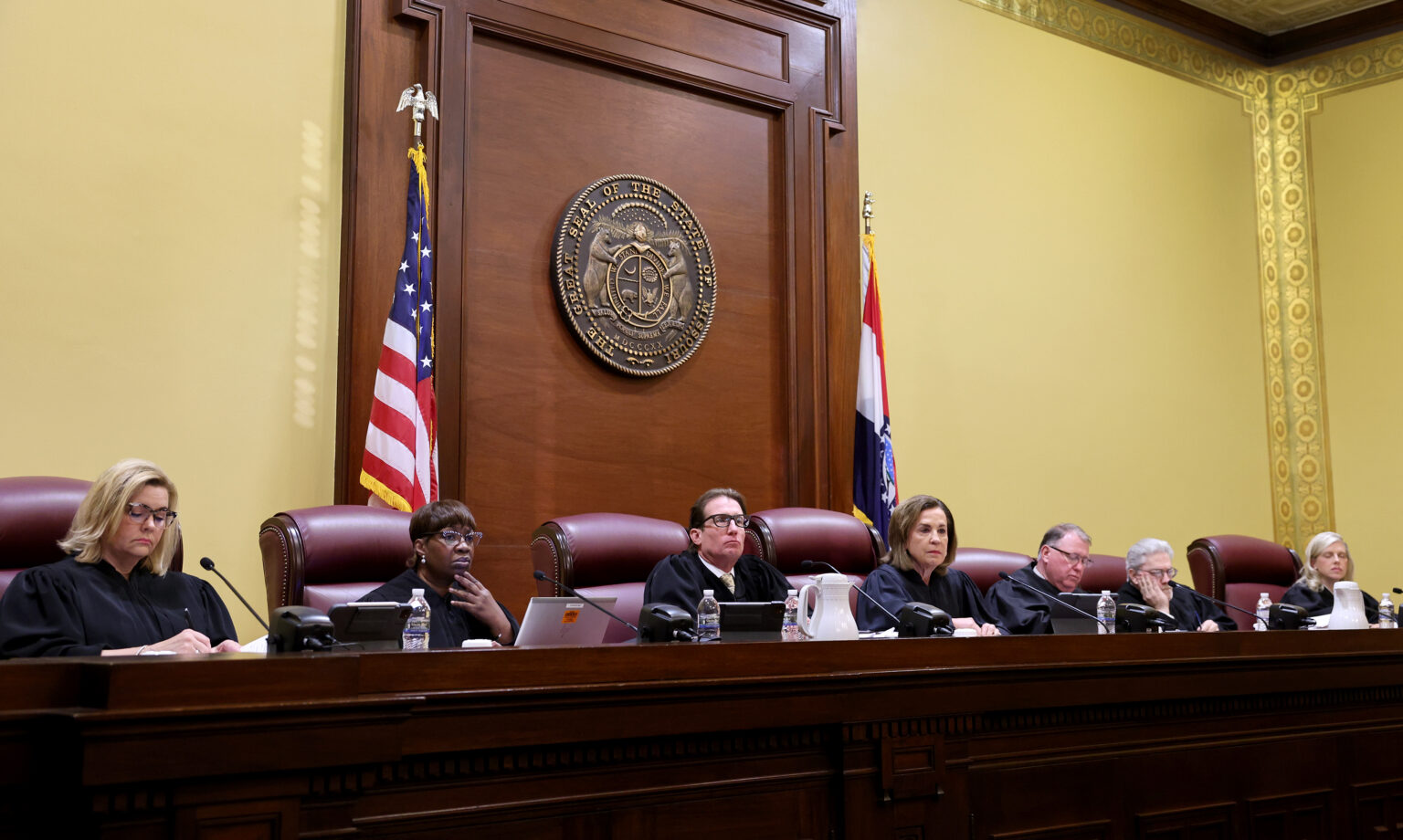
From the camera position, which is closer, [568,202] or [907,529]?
[907,529]

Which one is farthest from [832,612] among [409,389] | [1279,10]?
[1279,10]

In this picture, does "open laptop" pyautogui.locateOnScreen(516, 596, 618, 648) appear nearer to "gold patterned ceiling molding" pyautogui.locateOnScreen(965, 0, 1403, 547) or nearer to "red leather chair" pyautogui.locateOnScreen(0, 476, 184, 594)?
"red leather chair" pyautogui.locateOnScreen(0, 476, 184, 594)

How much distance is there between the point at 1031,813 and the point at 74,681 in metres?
1.82

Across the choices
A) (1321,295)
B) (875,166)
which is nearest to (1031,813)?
(875,166)

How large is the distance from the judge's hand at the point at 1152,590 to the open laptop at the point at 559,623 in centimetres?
275

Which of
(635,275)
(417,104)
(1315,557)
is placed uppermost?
(417,104)

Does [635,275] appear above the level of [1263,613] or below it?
above

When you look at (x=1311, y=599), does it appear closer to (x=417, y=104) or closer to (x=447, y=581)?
(x=447, y=581)

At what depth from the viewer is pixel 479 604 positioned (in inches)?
131

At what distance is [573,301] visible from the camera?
4984 mm

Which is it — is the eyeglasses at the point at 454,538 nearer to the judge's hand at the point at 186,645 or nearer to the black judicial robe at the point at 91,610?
the black judicial robe at the point at 91,610

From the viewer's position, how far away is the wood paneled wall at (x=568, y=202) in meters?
4.59

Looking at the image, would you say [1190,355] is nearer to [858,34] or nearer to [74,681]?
[858,34]

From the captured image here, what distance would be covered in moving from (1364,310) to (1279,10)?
1866 millimetres
